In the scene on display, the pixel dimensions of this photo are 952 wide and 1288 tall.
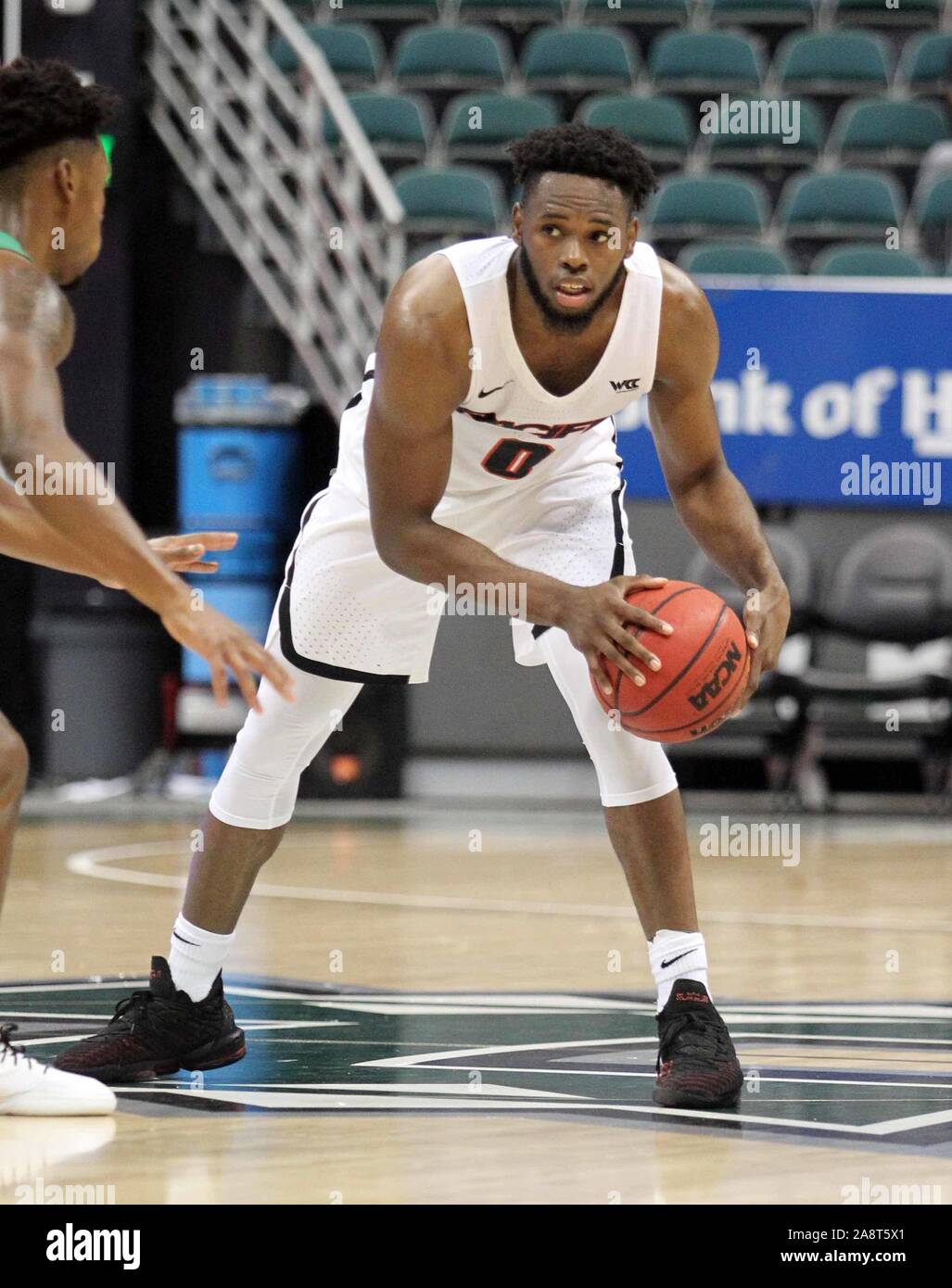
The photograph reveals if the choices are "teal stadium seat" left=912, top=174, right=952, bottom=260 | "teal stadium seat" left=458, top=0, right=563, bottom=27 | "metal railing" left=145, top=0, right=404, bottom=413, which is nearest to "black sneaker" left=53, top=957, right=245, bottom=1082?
"metal railing" left=145, top=0, right=404, bottom=413

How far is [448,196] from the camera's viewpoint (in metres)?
11.8

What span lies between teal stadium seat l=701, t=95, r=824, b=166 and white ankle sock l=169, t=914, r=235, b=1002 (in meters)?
9.60

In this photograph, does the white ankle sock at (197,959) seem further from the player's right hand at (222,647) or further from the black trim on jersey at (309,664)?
the player's right hand at (222,647)

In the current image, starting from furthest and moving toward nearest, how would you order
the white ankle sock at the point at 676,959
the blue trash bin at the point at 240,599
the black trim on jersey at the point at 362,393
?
the blue trash bin at the point at 240,599 → the black trim on jersey at the point at 362,393 → the white ankle sock at the point at 676,959

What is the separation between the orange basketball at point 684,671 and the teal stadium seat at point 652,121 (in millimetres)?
9051

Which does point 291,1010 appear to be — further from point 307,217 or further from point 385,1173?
point 307,217

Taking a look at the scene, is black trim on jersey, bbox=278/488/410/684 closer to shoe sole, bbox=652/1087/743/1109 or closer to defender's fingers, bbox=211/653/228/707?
shoe sole, bbox=652/1087/743/1109

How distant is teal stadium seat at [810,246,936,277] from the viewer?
37.8 feet

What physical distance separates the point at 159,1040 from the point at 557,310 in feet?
5.07

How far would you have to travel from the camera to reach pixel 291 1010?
4.81 metres

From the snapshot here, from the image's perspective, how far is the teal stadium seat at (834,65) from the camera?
13.1 m
